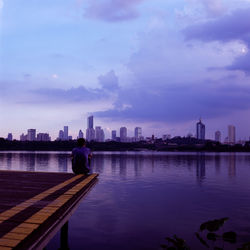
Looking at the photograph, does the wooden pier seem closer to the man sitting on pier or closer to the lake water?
the man sitting on pier

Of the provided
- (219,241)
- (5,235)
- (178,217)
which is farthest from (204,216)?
(5,235)

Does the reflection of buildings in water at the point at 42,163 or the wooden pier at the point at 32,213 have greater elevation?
the wooden pier at the point at 32,213

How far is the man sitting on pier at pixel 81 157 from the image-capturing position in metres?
15.7

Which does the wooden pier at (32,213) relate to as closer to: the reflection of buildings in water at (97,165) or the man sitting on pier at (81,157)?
the man sitting on pier at (81,157)

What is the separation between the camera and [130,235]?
57.2ft

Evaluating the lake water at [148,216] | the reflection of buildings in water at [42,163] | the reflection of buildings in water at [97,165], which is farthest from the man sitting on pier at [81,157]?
the reflection of buildings in water at [42,163]

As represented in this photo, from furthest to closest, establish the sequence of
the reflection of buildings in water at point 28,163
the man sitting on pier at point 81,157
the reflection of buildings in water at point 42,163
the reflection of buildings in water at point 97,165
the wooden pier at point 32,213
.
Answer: the reflection of buildings in water at point 42,163 < the reflection of buildings in water at point 28,163 < the reflection of buildings in water at point 97,165 < the man sitting on pier at point 81,157 < the wooden pier at point 32,213

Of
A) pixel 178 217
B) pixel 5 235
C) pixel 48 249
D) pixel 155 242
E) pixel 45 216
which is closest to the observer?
pixel 5 235

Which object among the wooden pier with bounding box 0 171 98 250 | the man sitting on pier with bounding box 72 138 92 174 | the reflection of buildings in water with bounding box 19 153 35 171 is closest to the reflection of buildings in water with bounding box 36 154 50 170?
the reflection of buildings in water with bounding box 19 153 35 171

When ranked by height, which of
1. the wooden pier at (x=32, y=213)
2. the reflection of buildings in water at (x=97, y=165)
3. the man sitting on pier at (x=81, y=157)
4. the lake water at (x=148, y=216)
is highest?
the man sitting on pier at (x=81, y=157)

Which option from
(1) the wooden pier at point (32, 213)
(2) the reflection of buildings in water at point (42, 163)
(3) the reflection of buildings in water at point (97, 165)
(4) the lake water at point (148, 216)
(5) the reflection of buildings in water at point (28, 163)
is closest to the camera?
(1) the wooden pier at point (32, 213)

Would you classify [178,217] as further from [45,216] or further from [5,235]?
[5,235]

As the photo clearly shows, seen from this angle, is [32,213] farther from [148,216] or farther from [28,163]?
[28,163]

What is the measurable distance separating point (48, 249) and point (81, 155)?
5206mm
